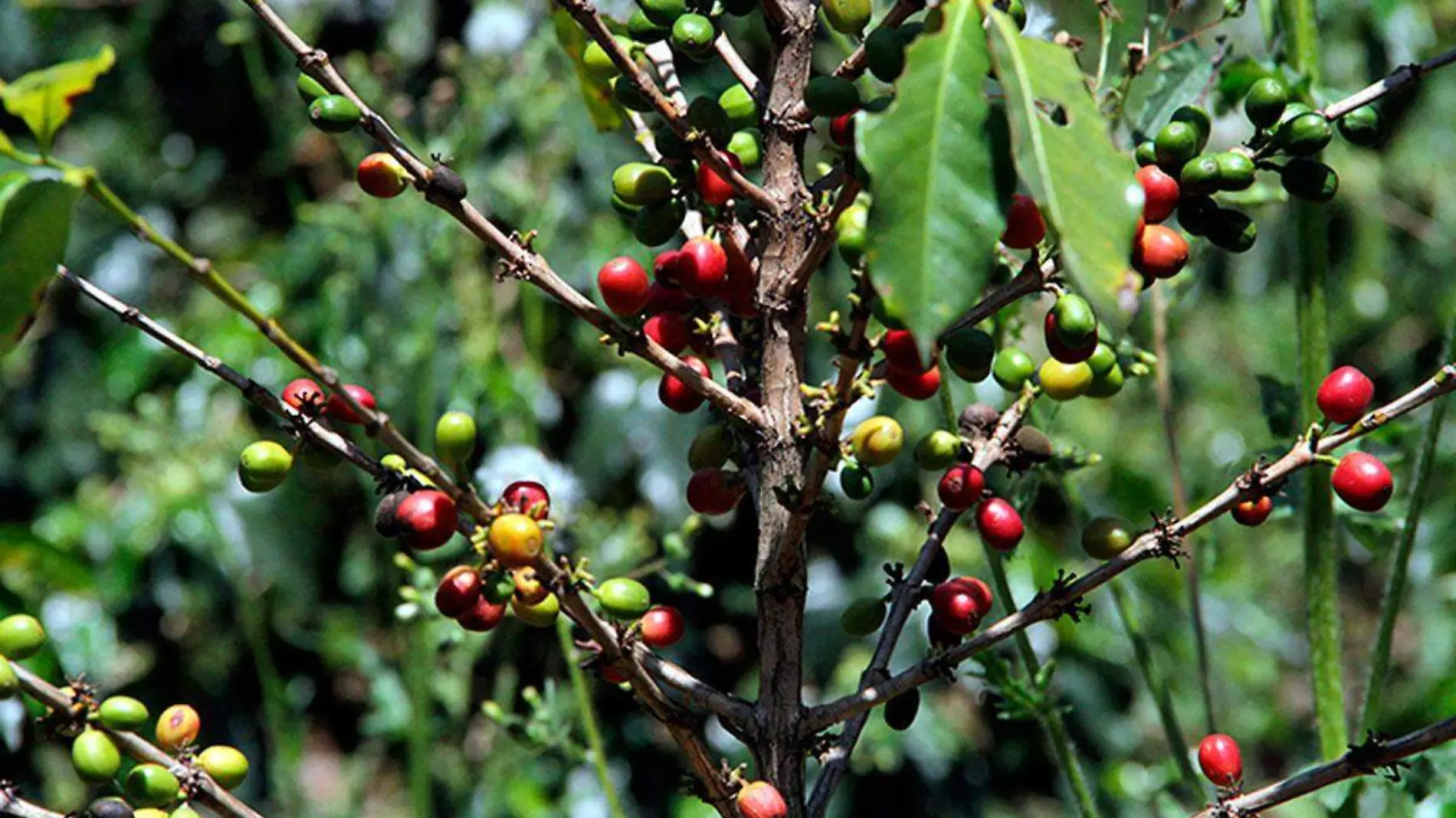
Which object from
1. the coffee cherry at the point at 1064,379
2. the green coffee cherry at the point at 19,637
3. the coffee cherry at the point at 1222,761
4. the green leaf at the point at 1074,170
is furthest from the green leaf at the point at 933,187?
the green coffee cherry at the point at 19,637

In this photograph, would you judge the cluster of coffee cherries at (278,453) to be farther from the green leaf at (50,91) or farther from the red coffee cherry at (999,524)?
the red coffee cherry at (999,524)

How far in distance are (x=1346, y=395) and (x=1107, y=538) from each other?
13cm

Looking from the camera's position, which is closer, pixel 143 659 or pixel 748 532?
pixel 748 532

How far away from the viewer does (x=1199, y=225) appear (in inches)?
28.6

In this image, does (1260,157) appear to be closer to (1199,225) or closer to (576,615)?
(1199,225)

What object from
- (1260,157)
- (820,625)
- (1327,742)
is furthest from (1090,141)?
(820,625)

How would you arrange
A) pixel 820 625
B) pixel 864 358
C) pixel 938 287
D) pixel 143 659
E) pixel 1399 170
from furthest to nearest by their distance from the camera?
pixel 1399 170 < pixel 143 659 < pixel 820 625 < pixel 864 358 < pixel 938 287

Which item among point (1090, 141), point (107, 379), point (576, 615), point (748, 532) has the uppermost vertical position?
point (107, 379)

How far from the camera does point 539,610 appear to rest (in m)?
0.70

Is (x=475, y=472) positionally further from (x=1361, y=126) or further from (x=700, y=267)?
(x=1361, y=126)

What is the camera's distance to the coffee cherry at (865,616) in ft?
2.67

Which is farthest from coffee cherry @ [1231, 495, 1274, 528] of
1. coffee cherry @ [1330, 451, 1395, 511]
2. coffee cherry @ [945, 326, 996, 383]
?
coffee cherry @ [945, 326, 996, 383]

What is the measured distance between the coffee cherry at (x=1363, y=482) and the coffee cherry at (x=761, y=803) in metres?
0.29

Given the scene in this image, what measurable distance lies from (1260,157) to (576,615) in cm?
38
